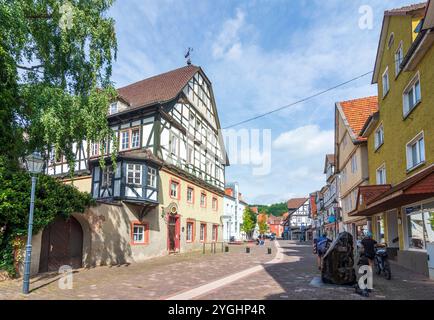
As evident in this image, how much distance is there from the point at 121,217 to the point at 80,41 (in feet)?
31.6

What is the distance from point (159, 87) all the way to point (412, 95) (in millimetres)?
17798

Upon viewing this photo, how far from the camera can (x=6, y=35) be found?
1058 cm

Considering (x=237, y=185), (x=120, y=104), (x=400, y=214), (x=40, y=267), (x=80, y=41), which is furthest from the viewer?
(x=237, y=185)

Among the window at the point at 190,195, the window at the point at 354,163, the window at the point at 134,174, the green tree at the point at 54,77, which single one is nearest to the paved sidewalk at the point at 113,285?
the green tree at the point at 54,77

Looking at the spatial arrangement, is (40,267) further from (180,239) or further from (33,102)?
(180,239)

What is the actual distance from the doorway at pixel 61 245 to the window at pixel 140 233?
13.4 feet

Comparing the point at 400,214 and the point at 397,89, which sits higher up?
the point at 397,89

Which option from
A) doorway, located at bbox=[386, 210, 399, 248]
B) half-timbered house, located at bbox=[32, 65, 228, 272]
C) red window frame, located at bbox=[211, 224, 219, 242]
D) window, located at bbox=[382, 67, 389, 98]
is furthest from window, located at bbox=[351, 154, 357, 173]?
red window frame, located at bbox=[211, 224, 219, 242]

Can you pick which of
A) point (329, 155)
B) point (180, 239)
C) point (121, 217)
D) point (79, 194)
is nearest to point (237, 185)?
point (329, 155)

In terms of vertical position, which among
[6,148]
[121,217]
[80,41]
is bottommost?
[121,217]

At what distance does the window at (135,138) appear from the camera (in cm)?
2250

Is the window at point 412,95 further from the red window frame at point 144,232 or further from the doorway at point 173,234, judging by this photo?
the doorway at point 173,234

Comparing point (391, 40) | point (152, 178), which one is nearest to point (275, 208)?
point (152, 178)

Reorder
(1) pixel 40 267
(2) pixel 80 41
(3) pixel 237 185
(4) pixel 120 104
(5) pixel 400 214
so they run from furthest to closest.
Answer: (3) pixel 237 185 < (4) pixel 120 104 < (5) pixel 400 214 < (1) pixel 40 267 < (2) pixel 80 41
